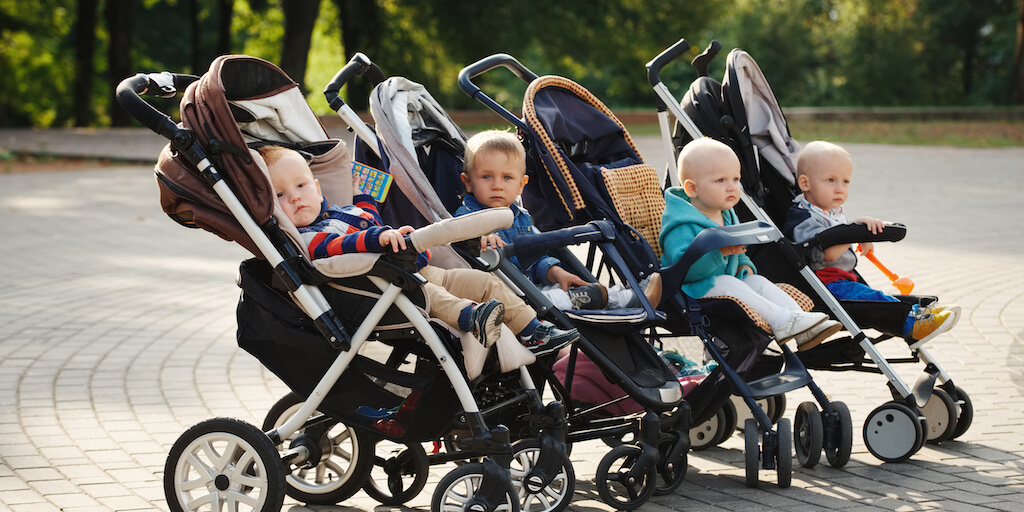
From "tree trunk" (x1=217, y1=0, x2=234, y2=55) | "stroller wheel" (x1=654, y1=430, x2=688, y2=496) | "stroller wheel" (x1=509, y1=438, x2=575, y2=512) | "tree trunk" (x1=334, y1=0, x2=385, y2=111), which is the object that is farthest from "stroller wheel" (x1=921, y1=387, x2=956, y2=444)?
"tree trunk" (x1=217, y1=0, x2=234, y2=55)

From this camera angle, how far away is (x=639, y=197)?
4938 millimetres

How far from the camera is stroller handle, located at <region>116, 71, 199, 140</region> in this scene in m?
3.58

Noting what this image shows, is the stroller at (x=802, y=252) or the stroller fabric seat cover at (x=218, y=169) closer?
the stroller fabric seat cover at (x=218, y=169)

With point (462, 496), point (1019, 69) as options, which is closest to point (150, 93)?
point (462, 496)

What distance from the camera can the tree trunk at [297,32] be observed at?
2350 cm

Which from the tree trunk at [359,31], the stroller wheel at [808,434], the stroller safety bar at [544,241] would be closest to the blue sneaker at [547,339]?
the stroller safety bar at [544,241]

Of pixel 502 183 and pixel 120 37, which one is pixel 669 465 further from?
pixel 120 37

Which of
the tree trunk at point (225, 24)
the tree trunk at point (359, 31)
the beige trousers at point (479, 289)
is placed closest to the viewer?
the beige trousers at point (479, 289)

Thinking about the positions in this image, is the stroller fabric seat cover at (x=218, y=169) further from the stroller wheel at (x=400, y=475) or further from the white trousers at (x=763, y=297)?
the white trousers at (x=763, y=297)

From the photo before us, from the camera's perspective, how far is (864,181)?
15.9m

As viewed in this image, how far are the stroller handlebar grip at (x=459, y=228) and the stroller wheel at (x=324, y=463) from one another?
889mm

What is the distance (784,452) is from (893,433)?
698mm

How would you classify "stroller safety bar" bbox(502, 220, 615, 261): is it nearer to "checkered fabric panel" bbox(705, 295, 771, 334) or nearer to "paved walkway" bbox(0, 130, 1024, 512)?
"checkered fabric panel" bbox(705, 295, 771, 334)

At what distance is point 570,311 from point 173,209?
1.46 m
